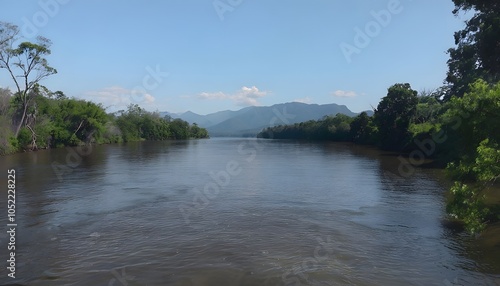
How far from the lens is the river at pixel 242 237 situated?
9469mm

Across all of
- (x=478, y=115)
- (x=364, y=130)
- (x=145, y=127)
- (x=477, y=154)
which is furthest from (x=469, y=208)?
(x=145, y=127)

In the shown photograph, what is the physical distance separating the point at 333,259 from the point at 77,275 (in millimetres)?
7130

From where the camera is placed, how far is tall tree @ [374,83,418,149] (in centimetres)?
5909

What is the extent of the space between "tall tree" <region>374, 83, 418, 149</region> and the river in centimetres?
3891

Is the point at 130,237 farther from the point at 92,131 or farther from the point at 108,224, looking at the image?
the point at 92,131

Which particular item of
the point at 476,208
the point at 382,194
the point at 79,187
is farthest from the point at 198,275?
the point at 79,187

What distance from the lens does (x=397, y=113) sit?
202 feet

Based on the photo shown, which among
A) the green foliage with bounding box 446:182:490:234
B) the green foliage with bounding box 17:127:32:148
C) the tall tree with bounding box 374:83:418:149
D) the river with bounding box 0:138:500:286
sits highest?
the tall tree with bounding box 374:83:418:149

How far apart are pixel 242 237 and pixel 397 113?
55959 mm

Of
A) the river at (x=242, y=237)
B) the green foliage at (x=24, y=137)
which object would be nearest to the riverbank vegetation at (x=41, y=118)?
the green foliage at (x=24, y=137)

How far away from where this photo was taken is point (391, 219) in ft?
50.1

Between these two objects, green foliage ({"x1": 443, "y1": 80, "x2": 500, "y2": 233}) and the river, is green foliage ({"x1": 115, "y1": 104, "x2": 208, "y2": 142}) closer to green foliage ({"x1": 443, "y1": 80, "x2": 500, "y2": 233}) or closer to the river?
the river

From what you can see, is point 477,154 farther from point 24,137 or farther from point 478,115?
point 24,137

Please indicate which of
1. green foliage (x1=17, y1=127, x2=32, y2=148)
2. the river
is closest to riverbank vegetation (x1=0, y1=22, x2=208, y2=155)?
green foliage (x1=17, y1=127, x2=32, y2=148)
